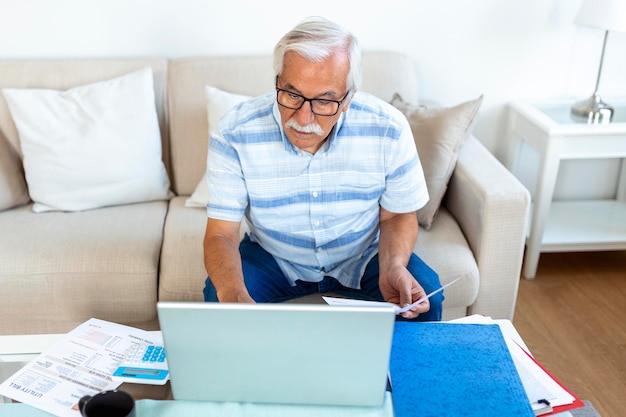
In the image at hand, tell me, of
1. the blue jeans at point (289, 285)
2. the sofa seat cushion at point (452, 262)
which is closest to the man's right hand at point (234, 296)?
the blue jeans at point (289, 285)

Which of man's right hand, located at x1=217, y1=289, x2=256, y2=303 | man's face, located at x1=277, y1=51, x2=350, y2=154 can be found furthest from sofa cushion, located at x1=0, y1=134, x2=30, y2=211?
man's face, located at x1=277, y1=51, x2=350, y2=154

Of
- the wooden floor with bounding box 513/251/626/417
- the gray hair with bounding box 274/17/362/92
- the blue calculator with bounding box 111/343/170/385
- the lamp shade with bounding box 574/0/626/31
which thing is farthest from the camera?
→ the lamp shade with bounding box 574/0/626/31

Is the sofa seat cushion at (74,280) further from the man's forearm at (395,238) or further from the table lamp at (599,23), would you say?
the table lamp at (599,23)

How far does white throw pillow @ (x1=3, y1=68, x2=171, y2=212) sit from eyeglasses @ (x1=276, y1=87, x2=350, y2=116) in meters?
0.88

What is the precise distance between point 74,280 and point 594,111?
182cm

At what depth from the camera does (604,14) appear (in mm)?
2156

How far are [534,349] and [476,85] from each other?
3.37 feet

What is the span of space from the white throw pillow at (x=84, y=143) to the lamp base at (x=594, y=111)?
152 cm

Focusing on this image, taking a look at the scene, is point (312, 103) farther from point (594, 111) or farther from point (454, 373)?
point (594, 111)

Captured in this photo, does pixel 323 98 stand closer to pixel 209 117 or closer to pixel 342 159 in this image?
pixel 342 159

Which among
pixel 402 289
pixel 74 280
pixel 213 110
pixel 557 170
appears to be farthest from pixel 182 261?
pixel 557 170

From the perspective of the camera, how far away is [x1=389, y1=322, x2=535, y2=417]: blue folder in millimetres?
1072

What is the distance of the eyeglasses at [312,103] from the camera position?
1.33m

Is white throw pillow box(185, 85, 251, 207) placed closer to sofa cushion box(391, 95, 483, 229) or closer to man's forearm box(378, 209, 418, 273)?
sofa cushion box(391, 95, 483, 229)
